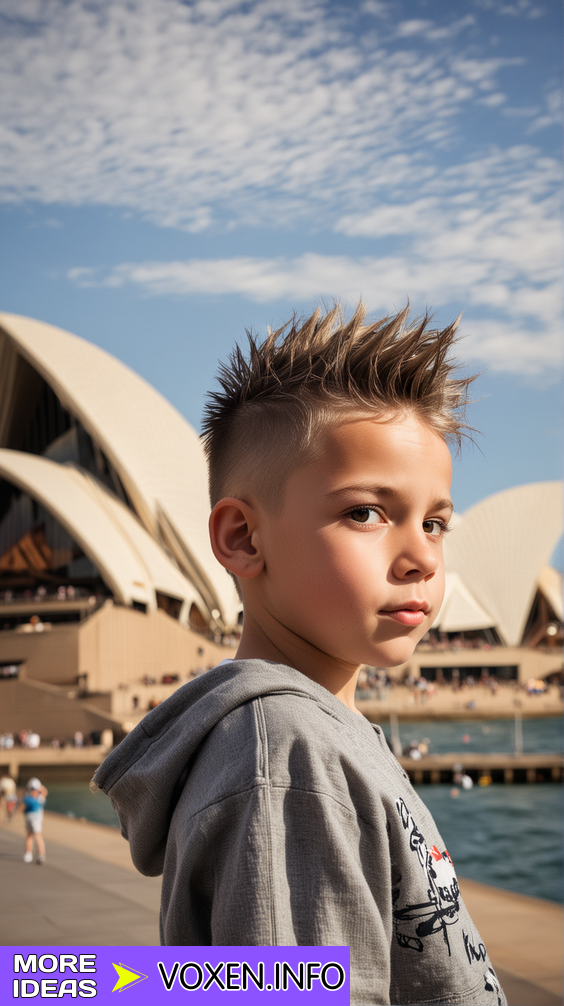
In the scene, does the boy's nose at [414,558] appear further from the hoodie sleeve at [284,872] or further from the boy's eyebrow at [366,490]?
the hoodie sleeve at [284,872]

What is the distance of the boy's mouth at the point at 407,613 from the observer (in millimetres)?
662

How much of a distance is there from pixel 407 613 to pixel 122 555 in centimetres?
2828

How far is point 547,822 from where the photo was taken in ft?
43.3

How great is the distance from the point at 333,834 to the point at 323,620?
0.18m

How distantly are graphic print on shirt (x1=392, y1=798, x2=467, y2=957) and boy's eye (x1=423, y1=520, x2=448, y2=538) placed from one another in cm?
22

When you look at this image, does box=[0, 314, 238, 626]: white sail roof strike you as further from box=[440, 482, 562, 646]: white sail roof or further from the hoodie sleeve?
the hoodie sleeve

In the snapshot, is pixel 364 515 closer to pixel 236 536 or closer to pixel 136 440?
pixel 236 536

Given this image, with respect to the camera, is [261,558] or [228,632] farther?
[228,632]

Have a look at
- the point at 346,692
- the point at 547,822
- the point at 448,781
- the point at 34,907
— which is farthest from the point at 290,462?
the point at 448,781

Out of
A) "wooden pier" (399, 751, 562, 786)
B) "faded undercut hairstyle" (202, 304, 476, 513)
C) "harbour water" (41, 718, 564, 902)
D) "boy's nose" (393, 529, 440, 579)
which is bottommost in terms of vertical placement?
"harbour water" (41, 718, 564, 902)

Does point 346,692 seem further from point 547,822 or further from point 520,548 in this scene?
point 520,548

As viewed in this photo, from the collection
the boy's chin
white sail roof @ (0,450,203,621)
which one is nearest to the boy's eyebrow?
the boy's chin

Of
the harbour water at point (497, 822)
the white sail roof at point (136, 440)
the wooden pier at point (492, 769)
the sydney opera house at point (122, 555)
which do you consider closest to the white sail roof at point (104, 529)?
the sydney opera house at point (122, 555)

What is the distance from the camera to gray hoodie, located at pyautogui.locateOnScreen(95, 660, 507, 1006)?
54cm
